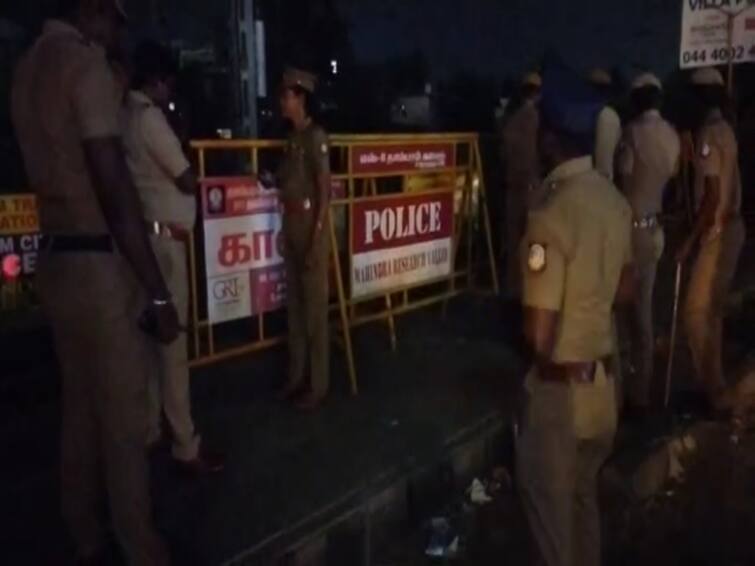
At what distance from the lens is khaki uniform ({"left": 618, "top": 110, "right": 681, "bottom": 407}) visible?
641cm

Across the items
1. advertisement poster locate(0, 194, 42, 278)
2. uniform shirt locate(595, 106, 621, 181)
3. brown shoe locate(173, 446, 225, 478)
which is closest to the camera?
brown shoe locate(173, 446, 225, 478)

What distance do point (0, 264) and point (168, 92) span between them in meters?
1.58

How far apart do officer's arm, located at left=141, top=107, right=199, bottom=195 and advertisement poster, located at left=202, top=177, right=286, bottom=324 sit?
4.12 feet

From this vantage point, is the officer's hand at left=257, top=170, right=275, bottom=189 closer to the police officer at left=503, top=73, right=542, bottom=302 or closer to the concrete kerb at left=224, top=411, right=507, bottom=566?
the concrete kerb at left=224, top=411, right=507, bottom=566

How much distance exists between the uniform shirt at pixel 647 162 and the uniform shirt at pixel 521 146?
8.70 ft

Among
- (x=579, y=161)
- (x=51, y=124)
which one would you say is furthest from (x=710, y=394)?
(x=51, y=124)

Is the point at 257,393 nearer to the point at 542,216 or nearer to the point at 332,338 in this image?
the point at 332,338

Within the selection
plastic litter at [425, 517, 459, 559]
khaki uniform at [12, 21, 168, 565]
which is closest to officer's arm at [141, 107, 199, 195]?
khaki uniform at [12, 21, 168, 565]

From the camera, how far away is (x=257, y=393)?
21.7ft

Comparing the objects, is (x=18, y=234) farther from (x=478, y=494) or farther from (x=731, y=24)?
(x=731, y=24)

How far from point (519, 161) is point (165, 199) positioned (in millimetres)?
5026

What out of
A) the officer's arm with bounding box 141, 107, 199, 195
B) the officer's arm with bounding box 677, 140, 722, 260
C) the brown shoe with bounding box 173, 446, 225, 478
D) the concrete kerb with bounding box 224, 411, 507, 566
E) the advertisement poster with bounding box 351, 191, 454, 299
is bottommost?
the concrete kerb with bounding box 224, 411, 507, 566

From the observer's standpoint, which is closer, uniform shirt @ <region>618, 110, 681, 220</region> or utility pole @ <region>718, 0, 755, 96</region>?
uniform shirt @ <region>618, 110, 681, 220</region>

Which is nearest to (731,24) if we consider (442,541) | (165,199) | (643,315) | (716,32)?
(716,32)
